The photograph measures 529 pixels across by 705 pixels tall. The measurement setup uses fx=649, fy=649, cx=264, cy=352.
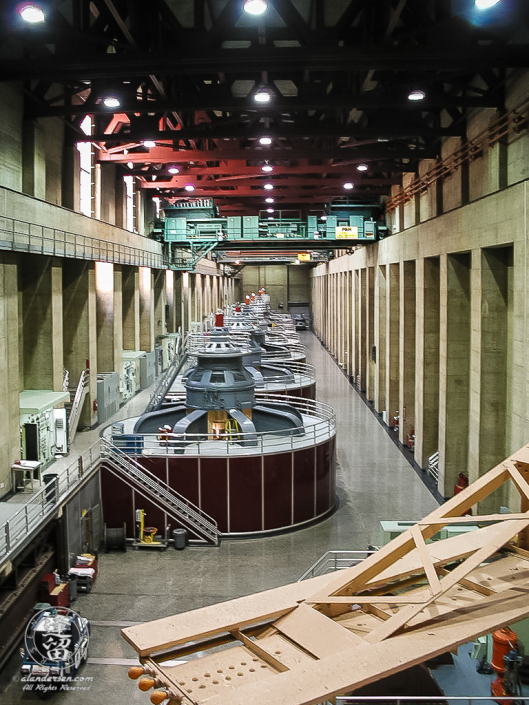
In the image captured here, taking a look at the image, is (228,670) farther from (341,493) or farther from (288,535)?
(341,493)

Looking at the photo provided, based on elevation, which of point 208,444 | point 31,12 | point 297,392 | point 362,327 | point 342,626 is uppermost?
point 31,12

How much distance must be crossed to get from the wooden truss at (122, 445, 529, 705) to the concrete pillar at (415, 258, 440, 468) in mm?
16624

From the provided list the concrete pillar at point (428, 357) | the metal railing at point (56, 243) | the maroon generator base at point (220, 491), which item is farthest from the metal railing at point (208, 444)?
the metal railing at point (56, 243)

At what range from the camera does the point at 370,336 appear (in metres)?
38.3

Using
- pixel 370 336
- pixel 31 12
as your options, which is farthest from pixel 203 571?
pixel 370 336

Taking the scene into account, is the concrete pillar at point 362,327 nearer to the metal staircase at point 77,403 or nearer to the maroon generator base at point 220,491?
the metal staircase at point 77,403

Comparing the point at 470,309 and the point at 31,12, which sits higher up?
the point at 31,12

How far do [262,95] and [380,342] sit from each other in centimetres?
1958

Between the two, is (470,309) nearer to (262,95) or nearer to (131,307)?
(262,95)

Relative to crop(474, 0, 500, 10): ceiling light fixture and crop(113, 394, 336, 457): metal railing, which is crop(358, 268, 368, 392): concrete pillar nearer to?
crop(113, 394, 336, 457): metal railing

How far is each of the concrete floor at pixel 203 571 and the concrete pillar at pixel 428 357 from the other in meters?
1.40

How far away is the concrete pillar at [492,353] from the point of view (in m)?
16.8

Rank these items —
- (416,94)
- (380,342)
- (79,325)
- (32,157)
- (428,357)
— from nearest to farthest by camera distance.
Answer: (416,94), (32,157), (428,357), (79,325), (380,342)

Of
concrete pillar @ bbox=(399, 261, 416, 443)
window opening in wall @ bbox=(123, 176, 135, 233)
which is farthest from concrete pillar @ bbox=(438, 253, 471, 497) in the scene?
window opening in wall @ bbox=(123, 176, 135, 233)
